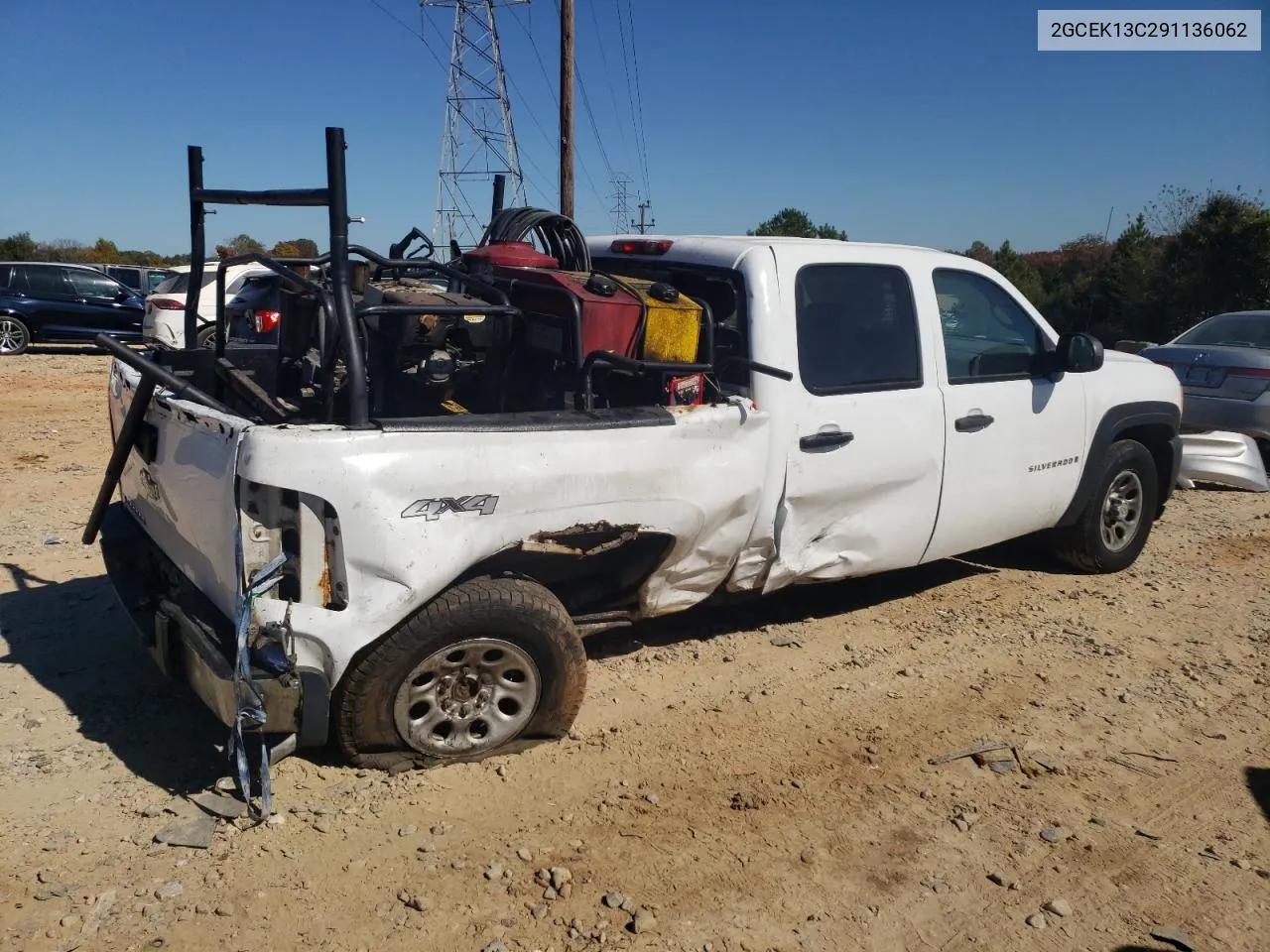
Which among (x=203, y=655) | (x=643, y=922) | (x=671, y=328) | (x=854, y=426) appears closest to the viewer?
(x=643, y=922)

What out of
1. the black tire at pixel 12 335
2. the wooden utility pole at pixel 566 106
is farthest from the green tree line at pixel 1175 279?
the black tire at pixel 12 335

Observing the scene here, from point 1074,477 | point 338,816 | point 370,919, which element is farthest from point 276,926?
point 1074,477

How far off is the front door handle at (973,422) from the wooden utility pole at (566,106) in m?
12.8

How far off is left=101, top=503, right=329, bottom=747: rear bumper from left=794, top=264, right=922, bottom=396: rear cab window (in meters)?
2.32

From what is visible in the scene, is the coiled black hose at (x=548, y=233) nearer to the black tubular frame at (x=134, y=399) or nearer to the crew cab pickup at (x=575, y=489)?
the crew cab pickup at (x=575, y=489)

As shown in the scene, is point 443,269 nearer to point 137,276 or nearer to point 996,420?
point 996,420

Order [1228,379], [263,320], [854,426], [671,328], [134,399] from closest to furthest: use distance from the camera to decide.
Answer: [134,399] → [671,328] → [854,426] → [1228,379] → [263,320]

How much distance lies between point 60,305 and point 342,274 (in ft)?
52.3

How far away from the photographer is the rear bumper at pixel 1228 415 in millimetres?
9086

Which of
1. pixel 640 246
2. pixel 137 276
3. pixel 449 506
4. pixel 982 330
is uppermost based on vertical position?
pixel 137 276

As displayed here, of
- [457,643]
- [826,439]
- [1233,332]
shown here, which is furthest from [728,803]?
[1233,332]

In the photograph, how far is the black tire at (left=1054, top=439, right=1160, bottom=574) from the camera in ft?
19.0

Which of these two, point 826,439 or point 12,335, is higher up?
point 12,335

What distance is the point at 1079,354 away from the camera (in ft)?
17.1
